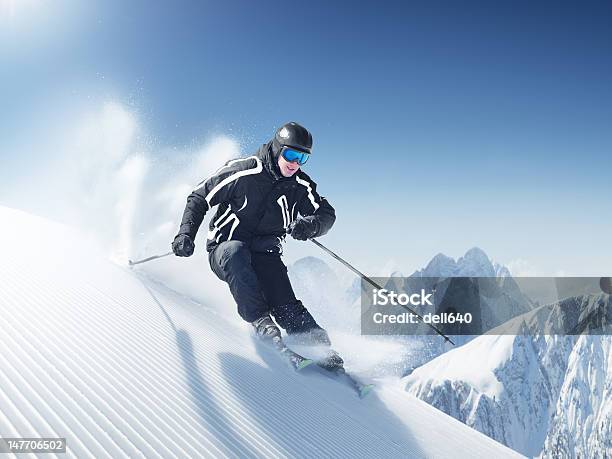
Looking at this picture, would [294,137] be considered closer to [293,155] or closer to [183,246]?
[293,155]

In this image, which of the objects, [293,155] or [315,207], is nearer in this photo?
[293,155]

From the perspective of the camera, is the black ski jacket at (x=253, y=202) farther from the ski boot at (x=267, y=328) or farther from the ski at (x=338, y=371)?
the ski at (x=338, y=371)

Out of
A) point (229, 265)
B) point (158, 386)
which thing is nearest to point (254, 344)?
point (229, 265)

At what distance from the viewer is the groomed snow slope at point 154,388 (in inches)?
95.1

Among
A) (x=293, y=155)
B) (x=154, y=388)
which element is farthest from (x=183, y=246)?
(x=154, y=388)

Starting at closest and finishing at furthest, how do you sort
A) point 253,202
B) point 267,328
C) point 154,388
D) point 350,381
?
point 154,388, point 267,328, point 253,202, point 350,381

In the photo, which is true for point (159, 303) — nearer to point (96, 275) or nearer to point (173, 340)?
point (96, 275)

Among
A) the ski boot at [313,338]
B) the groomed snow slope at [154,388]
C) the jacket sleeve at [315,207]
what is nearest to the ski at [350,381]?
the groomed snow slope at [154,388]

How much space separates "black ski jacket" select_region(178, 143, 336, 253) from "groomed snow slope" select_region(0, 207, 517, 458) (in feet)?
3.88

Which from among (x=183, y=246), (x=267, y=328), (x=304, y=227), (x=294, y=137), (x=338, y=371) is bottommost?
(x=338, y=371)

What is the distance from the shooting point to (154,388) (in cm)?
312

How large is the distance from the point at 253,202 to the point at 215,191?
0.46 m

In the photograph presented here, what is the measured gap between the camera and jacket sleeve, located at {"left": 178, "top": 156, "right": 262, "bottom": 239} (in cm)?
558

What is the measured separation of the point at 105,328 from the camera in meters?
3.92
